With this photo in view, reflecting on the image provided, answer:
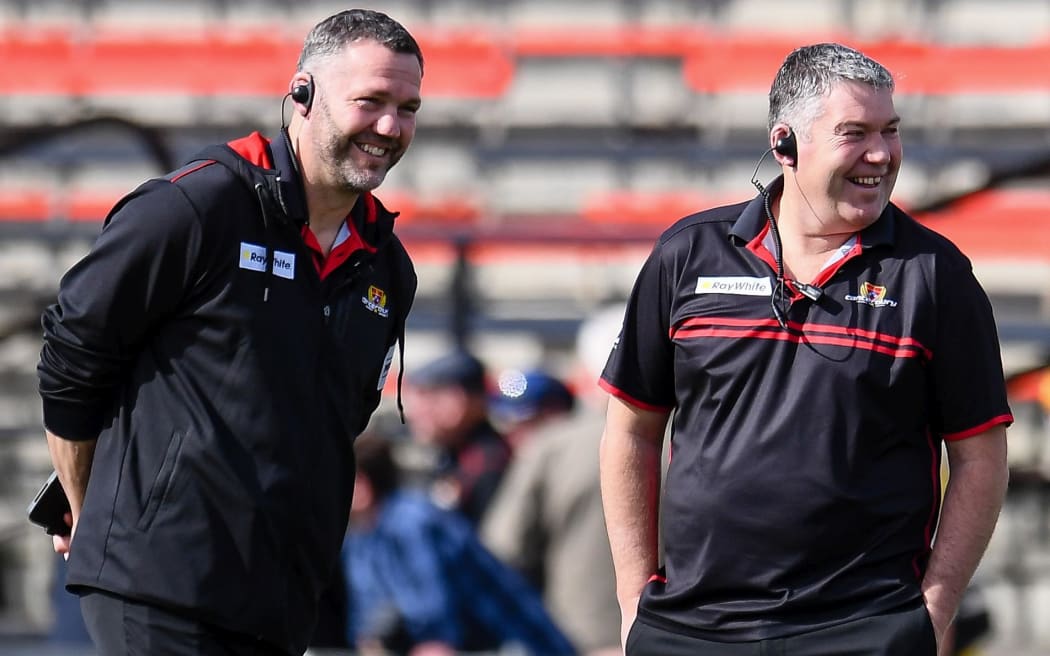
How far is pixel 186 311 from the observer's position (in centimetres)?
292

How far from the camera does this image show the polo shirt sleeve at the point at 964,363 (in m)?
2.82

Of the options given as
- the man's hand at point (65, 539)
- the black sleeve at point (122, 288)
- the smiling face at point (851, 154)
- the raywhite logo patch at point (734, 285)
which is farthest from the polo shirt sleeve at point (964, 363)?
the man's hand at point (65, 539)

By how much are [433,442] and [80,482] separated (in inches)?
115

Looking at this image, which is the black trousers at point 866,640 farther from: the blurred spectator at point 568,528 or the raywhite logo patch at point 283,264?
the blurred spectator at point 568,528

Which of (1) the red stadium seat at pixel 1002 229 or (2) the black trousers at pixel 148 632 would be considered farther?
(1) the red stadium seat at pixel 1002 229

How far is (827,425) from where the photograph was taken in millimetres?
2801

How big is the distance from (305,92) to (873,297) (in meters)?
1.13

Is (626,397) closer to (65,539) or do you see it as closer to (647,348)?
(647,348)

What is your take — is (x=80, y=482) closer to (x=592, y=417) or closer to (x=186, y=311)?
(x=186, y=311)

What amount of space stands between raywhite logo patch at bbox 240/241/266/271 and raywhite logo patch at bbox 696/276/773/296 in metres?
0.79

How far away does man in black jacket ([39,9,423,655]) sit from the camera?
9.35 ft

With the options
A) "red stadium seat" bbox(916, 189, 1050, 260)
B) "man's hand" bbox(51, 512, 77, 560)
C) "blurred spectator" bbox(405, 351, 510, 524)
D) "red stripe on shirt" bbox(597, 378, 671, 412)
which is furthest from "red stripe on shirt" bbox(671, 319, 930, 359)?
"red stadium seat" bbox(916, 189, 1050, 260)

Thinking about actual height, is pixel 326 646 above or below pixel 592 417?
below

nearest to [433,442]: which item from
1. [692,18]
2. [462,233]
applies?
[462,233]
